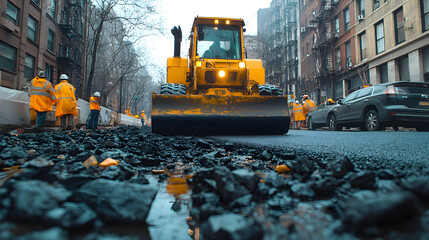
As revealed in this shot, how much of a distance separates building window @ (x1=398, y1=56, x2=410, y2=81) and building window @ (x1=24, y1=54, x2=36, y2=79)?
2695 centimetres

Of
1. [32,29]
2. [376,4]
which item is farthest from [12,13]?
[376,4]

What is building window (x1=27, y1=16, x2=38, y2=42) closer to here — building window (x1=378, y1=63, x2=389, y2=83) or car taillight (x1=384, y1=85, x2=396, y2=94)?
car taillight (x1=384, y1=85, x2=396, y2=94)

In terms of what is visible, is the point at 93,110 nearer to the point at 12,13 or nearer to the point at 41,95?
the point at 41,95

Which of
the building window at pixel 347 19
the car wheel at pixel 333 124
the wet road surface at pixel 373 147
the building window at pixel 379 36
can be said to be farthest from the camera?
the building window at pixel 347 19

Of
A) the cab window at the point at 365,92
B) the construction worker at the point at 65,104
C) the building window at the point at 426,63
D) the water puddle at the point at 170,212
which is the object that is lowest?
the water puddle at the point at 170,212

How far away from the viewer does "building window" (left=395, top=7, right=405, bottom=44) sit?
17.5 metres

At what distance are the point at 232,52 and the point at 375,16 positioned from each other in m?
18.4

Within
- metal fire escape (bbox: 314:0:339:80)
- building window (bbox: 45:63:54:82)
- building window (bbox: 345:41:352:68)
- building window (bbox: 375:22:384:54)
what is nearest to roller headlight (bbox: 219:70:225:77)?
building window (bbox: 375:22:384:54)

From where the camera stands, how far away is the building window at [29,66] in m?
18.2

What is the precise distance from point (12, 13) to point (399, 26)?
26.6 m

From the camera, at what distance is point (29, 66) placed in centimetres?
1866

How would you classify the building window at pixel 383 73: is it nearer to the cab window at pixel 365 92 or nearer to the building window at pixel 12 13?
the cab window at pixel 365 92

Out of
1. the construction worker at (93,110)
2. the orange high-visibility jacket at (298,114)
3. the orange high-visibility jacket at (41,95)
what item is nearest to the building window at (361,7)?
the orange high-visibility jacket at (298,114)

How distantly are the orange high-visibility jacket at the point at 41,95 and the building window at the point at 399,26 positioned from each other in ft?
70.4
